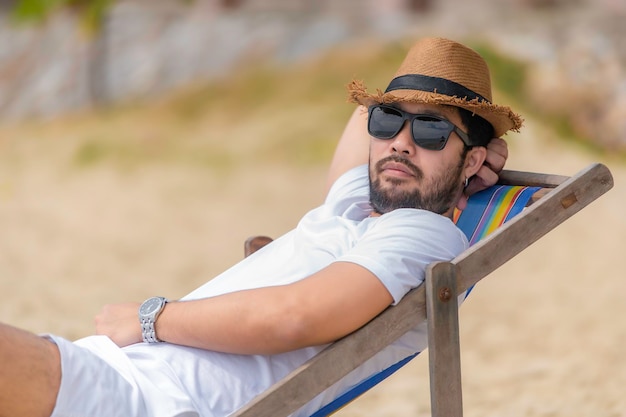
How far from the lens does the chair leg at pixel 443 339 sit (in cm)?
262

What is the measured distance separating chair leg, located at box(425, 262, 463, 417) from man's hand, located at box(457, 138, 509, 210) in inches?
25.2

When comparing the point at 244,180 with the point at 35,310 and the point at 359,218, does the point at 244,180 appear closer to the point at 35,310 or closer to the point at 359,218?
the point at 35,310

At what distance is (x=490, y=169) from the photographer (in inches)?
128

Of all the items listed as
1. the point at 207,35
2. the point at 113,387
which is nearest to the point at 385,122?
the point at 113,387

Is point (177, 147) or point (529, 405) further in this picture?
point (177, 147)

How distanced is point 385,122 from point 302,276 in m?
0.53

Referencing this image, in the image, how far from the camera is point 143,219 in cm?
971

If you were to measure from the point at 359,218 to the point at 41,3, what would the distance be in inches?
418

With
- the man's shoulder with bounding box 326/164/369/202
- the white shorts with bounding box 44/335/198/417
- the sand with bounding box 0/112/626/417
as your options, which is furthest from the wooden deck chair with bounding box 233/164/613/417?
the sand with bounding box 0/112/626/417

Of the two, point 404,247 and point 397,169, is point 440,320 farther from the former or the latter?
point 397,169

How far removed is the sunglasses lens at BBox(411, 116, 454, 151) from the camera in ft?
9.62

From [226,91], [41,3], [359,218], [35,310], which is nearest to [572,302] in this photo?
[35,310]

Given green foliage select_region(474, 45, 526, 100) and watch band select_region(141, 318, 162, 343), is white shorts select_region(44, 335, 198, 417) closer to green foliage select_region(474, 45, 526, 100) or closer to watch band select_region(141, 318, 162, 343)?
watch band select_region(141, 318, 162, 343)

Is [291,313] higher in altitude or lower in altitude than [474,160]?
lower
